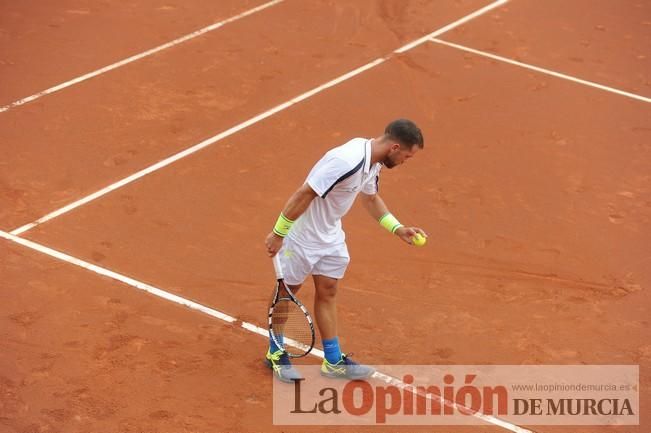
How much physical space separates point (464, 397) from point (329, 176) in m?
2.07

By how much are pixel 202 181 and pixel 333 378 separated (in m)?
3.40

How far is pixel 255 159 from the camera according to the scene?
10.9 metres

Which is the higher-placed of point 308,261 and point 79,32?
point 79,32

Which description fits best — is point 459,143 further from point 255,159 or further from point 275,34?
point 275,34

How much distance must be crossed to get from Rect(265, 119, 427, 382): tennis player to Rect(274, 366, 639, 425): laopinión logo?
0.18 m

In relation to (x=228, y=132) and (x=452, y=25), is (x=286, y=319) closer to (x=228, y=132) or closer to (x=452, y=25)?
(x=228, y=132)

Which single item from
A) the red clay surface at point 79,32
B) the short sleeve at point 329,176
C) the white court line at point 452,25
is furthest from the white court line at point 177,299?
the white court line at point 452,25

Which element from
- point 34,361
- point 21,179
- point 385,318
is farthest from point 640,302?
point 21,179

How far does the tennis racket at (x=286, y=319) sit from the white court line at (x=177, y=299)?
0.51 meters

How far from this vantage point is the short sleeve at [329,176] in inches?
272

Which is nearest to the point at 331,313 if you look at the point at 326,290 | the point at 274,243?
the point at 326,290

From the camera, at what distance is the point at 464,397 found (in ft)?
24.8

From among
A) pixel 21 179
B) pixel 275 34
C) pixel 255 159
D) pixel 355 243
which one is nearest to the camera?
pixel 355 243

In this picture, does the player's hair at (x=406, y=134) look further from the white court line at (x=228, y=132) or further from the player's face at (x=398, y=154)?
the white court line at (x=228, y=132)
